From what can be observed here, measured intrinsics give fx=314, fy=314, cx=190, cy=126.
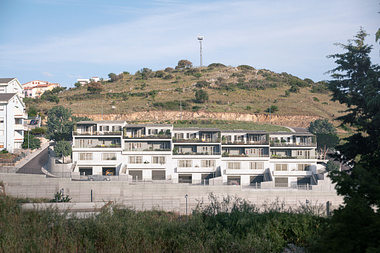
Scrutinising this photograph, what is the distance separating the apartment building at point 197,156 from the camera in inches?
1831

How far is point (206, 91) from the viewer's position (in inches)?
4355

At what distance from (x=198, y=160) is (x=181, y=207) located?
446 inches

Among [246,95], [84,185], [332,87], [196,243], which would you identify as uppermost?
[246,95]

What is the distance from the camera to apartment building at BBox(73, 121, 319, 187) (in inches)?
1831

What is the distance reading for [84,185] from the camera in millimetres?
38031

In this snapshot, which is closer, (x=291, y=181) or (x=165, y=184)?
(x=165, y=184)

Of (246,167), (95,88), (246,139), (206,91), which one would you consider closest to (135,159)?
(246,167)

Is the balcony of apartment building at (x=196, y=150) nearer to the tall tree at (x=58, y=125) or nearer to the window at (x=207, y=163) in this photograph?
the window at (x=207, y=163)

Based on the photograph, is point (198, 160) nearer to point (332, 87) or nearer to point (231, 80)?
point (332, 87)

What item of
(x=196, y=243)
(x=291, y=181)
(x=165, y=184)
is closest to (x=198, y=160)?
(x=165, y=184)

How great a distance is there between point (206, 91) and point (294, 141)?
6360cm

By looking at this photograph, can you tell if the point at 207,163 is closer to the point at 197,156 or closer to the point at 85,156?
the point at 197,156

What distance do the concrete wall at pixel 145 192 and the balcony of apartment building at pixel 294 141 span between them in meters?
11.2

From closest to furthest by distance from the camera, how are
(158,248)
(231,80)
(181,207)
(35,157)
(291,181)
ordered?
(158,248) → (181,207) → (291,181) → (35,157) → (231,80)
